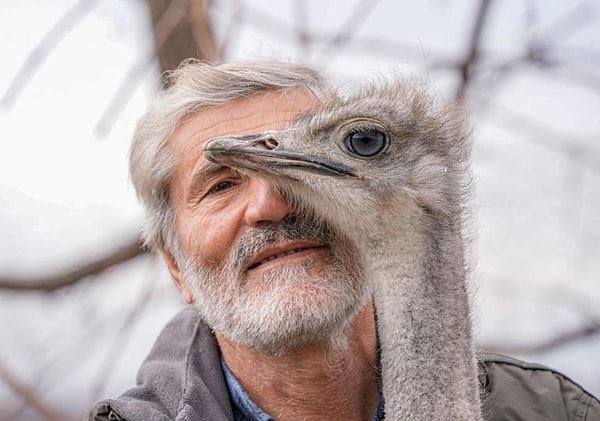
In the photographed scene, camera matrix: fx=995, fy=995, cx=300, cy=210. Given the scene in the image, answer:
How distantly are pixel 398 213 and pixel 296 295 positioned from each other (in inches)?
14.0

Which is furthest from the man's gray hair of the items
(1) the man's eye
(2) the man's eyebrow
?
(1) the man's eye

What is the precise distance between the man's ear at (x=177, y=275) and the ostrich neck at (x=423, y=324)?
0.83 metres

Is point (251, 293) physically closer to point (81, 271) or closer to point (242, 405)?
point (242, 405)

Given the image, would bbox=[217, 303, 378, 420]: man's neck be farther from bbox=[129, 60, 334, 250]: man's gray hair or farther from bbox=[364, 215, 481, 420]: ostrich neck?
bbox=[129, 60, 334, 250]: man's gray hair

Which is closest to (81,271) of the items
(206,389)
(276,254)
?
(206,389)

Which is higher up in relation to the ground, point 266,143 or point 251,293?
point 266,143

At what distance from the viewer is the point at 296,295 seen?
259 cm

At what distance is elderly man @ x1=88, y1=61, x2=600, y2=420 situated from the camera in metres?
2.62

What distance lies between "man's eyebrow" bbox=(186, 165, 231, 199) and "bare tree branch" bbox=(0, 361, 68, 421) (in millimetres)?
860

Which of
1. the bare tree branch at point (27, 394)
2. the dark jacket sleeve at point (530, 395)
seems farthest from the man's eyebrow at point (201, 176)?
the dark jacket sleeve at point (530, 395)

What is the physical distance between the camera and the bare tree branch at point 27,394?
319 cm

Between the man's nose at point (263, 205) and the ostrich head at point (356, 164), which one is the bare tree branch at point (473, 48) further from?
the man's nose at point (263, 205)

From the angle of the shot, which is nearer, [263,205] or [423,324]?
[423,324]

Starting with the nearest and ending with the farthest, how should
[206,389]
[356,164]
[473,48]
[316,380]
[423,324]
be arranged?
[423,324] → [356,164] → [206,389] → [316,380] → [473,48]
